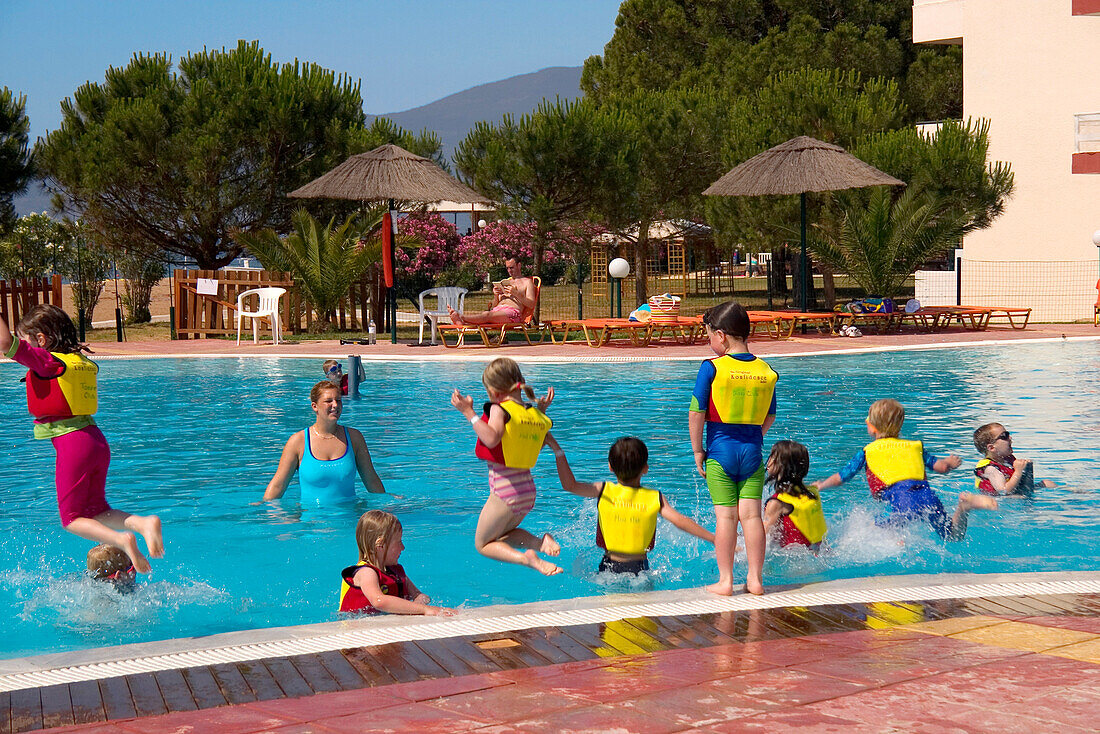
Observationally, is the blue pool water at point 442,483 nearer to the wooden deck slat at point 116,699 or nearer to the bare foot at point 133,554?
the bare foot at point 133,554

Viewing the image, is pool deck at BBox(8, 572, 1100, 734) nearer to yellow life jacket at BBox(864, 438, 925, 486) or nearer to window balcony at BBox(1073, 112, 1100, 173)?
yellow life jacket at BBox(864, 438, 925, 486)

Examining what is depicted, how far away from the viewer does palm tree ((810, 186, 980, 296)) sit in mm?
26219

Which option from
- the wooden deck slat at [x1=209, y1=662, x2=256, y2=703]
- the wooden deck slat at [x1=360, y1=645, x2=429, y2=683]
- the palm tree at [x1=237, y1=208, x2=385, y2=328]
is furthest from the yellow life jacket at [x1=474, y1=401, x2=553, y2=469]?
the palm tree at [x1=237, y1=208, x2=385, y2=328]

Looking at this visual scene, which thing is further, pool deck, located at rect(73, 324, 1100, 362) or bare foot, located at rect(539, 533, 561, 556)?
pool deck, located at rect(73, 324, 1100, 362)

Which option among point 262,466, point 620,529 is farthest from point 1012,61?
point 620,529

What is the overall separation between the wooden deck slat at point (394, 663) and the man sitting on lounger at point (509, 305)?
1750 cm

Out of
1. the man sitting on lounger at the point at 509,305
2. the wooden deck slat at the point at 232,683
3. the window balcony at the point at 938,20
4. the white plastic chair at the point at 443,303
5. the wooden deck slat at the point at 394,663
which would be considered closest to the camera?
the wooden deck slat at the point at 232,683

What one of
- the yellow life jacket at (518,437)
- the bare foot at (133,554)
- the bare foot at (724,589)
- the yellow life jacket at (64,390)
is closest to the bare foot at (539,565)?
the yellow life jacket at (518,437)

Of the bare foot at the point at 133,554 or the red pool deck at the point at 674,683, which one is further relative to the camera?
the bare foot at the point at 133,554

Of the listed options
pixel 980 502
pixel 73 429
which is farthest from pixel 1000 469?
pixel 73 429

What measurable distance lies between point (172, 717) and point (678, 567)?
4.15 metres

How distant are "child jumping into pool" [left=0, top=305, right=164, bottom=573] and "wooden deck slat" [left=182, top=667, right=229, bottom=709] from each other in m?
1.66

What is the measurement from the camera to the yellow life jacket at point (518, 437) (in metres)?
6.45

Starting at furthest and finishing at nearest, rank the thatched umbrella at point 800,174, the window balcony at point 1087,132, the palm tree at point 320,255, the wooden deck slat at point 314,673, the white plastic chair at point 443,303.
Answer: the window balcony at point 1087,132
the palm tree at point 320,255
the thatched umbrella at point 800,174
the white plastic chair at point 443,303
the wooden deck slat at point 314,673
